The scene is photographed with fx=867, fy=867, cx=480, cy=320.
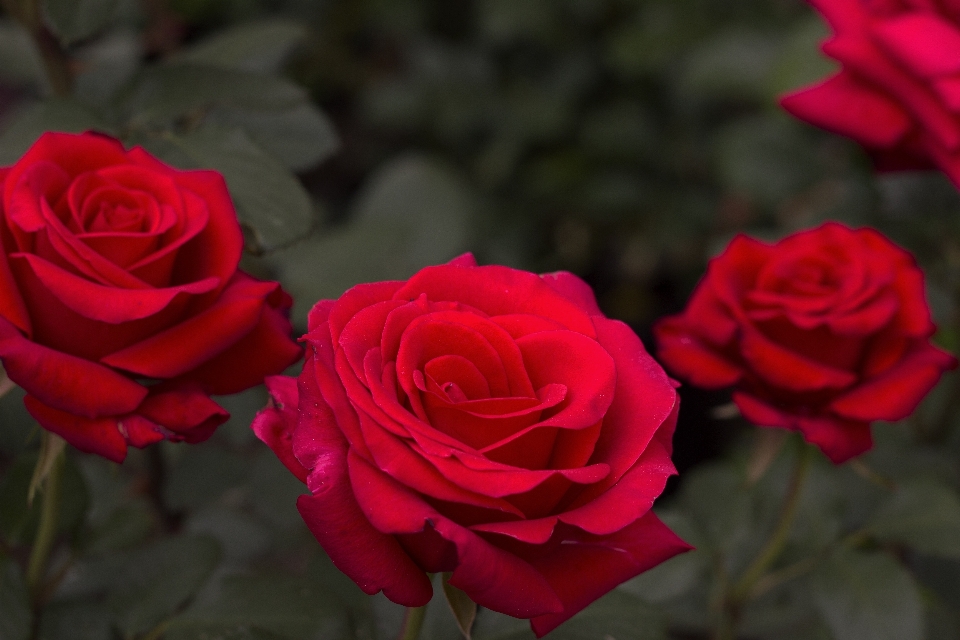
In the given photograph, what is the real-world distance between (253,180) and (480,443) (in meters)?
0.26

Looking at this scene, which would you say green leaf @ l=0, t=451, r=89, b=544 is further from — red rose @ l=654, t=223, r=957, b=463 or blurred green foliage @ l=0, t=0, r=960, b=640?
red rose @ l=654, t=223, r=957, b=463

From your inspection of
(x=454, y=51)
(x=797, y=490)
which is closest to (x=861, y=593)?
(x=797, y=490)

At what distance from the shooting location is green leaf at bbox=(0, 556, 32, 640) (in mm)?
439

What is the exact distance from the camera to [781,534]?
1.85 ft

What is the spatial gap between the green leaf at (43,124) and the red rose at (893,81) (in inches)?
17.6

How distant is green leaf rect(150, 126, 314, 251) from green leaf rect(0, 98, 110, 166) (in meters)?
0.04

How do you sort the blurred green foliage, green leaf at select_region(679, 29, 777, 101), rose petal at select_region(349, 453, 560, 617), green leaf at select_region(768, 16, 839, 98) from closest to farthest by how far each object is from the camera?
rose petal at select_region(349, 453, 560, 617), the blurred green foliage, green leaf at select_region(768, 16, 839, 98), green leaf at select_region(679, 29, 777, 101)

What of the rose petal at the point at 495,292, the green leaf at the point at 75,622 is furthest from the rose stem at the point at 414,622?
the green leaf at the point at 75,622

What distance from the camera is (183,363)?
37 centimetres

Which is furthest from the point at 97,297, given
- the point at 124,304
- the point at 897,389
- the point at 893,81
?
the point at 893,81

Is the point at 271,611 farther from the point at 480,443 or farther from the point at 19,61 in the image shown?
the point at 19,61

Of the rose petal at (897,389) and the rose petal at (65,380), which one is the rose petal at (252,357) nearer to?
the rose petal at (65,380)

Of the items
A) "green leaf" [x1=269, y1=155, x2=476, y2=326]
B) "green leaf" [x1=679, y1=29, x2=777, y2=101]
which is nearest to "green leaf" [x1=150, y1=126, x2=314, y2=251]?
"green leaf" [x1=269, y1=155, x2=476, y2=326]

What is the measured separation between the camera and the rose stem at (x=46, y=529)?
455 mm
